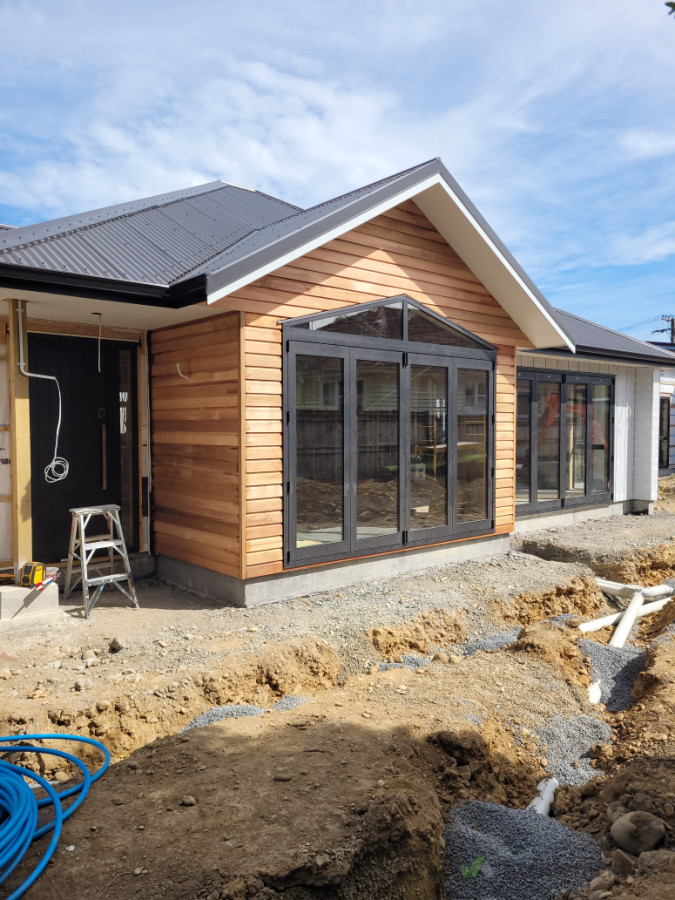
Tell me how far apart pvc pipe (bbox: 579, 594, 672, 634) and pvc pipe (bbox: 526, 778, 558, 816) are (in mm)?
2862

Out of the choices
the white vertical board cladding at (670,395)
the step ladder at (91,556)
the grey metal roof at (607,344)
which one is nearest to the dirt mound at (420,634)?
the step ladder at (91,556)

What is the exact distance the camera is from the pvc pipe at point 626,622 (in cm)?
617

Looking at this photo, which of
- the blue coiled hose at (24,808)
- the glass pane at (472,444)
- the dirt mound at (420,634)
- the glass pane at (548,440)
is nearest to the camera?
the blue coiled hose at (24,808)

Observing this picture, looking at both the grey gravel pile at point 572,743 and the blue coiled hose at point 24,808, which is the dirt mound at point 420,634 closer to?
the grey gravel pile at point 572,743

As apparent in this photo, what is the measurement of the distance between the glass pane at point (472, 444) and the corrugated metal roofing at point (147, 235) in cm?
310

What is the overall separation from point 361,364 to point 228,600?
108 inches

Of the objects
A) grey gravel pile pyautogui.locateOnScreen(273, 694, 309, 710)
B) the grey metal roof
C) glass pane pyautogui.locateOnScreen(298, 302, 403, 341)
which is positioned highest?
the grey metal roof

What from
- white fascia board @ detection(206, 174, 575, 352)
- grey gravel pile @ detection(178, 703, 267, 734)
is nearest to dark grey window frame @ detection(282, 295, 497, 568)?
white fascia board @ detection(206, 174, 575, 352)

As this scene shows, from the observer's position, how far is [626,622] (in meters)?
6.48

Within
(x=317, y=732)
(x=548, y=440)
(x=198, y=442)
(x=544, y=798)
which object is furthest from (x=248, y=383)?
(x=548, y=440)

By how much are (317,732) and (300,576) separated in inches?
112

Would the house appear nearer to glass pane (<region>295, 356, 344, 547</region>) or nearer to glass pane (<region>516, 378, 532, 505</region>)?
glass pane (<region>295, 356, 344, 547</region>)

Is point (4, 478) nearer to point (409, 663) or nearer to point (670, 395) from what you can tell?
point (409, 663)

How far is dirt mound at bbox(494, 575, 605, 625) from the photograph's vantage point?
262 inches
